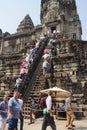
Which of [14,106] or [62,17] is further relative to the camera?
[62,17]

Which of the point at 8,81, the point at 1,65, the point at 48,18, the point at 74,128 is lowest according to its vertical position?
the point at 74,128

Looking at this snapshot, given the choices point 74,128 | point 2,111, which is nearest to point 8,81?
point 74,128

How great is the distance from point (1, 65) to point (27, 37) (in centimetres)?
1903

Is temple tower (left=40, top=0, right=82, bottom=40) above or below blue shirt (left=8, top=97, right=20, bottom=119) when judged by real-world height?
above

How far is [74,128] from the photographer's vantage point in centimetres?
1170

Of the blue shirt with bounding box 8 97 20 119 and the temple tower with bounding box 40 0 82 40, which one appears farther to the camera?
the temple tower with bounding box 40 0 82 40

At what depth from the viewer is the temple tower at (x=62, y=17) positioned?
127ft

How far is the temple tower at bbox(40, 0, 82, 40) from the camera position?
38719 mm

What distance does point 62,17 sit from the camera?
1532 inches

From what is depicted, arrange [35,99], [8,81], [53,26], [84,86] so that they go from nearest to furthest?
1. [35,99]
2. [84,86]
3. [8,81]
4. [53,26]

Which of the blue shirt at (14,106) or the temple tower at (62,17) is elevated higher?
the temple tower at (62,17)

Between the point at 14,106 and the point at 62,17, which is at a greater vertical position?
the point at 62,17

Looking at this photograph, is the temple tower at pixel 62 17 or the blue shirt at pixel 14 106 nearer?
the blue shirt at pixel 14 106

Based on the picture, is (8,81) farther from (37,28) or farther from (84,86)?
(37,28)
